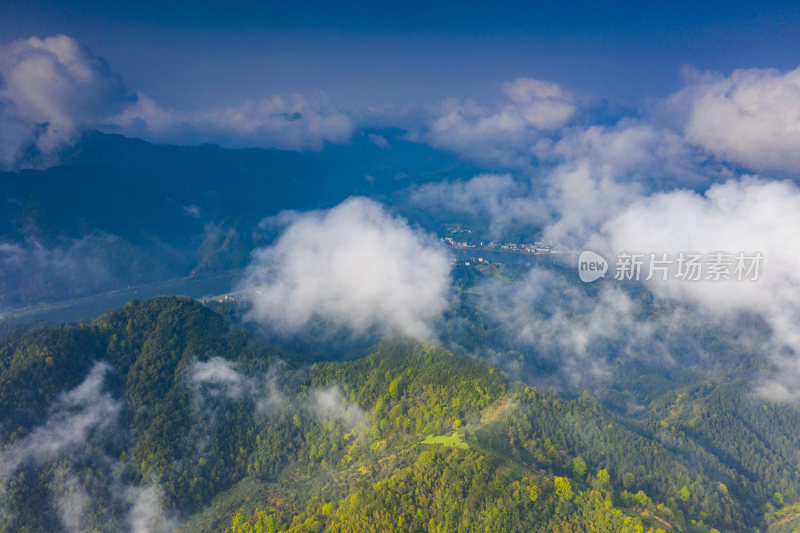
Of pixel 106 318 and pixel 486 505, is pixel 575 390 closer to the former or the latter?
pixel 486 505

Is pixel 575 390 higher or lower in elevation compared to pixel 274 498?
higher

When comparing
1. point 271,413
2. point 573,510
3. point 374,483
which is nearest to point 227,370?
point 271,413

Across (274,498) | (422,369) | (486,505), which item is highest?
(422,369)

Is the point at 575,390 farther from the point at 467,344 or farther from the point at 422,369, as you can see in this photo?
the point at 422,369

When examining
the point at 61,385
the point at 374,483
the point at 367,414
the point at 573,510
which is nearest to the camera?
the point at 573,510

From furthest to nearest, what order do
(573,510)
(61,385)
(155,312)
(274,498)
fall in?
(155,312) < (61,385) < (274,498) < (573,510)

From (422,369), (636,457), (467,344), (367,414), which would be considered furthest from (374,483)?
(467,344)

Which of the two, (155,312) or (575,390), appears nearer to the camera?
(155,312)
